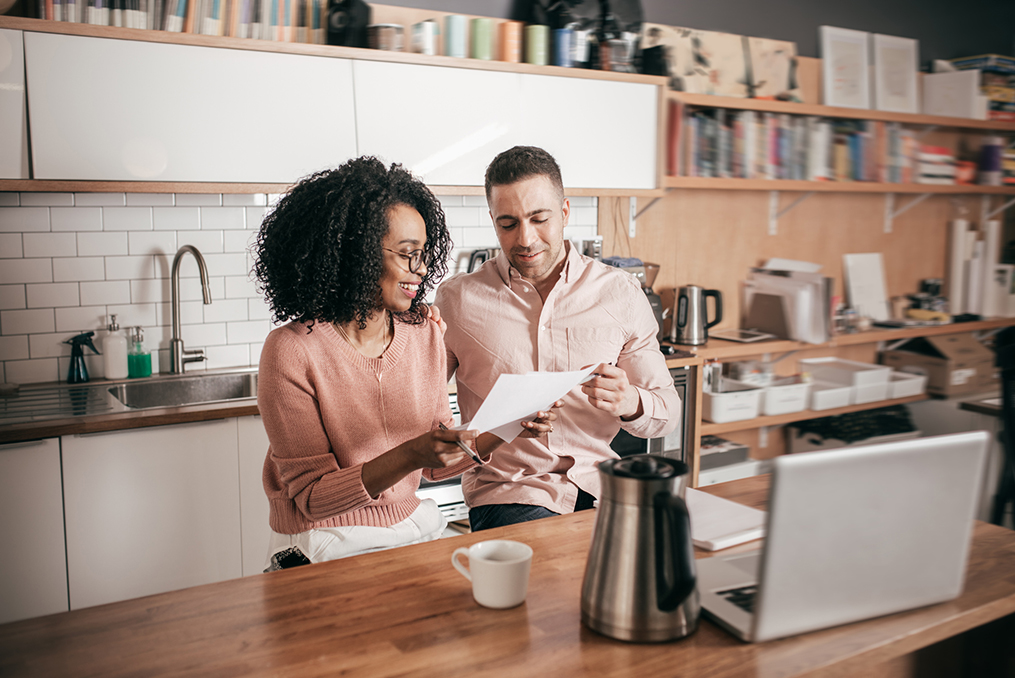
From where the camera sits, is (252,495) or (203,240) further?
(203,240)

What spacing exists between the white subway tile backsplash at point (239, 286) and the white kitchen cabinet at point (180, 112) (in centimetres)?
52

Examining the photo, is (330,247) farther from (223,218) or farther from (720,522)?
(223,218)

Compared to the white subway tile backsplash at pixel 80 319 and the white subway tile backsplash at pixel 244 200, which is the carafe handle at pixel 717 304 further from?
the white subway tile backsplash at pixel 80 319

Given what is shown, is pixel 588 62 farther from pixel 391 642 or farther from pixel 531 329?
pixel 391 642

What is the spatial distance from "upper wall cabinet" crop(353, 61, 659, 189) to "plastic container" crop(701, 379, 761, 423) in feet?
3.37

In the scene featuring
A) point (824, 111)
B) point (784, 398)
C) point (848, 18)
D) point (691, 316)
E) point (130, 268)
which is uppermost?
point (848, 18)

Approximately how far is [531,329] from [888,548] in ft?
3.99

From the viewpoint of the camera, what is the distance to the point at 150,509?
7.72 ft

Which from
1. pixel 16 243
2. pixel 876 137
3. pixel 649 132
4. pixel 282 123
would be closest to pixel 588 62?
pixel 649 132

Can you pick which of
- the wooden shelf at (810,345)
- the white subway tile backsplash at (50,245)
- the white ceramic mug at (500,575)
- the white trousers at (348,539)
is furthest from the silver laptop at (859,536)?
the white subway tile backsplash at (50,245)

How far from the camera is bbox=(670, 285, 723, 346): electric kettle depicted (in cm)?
346

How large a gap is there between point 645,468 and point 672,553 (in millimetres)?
116

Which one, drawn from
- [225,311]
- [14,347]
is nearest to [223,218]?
[225,311]

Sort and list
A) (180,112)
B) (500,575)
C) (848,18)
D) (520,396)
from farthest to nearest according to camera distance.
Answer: (848,18) → (180,112) → (520,396) → (500,575)
